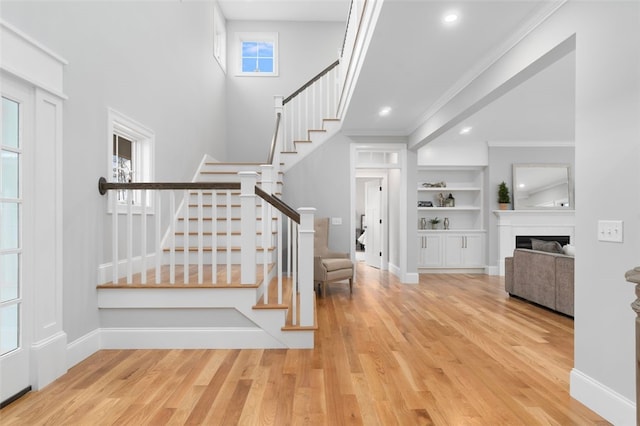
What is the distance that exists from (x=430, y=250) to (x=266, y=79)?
4.77 metres

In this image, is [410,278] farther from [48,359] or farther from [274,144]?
[48,359]

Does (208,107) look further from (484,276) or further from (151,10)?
(484,276)

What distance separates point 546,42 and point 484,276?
5.25 metres

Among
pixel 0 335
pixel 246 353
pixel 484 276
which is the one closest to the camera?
pixel 0 335

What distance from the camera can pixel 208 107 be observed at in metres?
5.86

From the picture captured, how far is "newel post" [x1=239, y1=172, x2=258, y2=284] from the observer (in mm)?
2932

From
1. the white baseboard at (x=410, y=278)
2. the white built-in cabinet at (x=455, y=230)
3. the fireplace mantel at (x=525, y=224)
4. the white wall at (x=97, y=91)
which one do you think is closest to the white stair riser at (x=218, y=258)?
the white wall at (x=97, y=91)

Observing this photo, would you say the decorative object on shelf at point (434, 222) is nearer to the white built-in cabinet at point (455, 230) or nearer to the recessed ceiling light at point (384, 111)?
the white built-in cabinet at point (455, 230)

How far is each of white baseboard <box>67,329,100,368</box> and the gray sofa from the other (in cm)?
469

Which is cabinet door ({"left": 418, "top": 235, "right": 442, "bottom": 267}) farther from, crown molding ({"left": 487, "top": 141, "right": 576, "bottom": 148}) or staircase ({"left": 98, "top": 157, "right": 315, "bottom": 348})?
staircase ({"left": 98, "top": 157, "right": 315, "bottom": 348})

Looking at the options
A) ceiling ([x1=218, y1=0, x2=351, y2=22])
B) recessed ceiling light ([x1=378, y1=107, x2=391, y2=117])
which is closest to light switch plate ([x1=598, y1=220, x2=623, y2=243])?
recessed ceiling light ([x1=378, y1=107, x2=391, y2=117])

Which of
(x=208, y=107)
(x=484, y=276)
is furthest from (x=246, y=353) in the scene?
(x=484, y=276)

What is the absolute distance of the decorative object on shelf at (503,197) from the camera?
6918mm

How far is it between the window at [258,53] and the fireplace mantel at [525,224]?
17.6 feet
